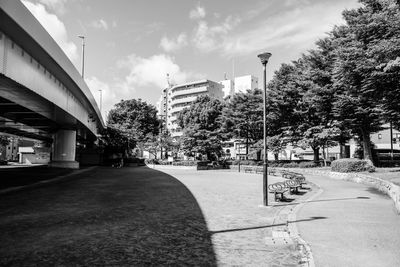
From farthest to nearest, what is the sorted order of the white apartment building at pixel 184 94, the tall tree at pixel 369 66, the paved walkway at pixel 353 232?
1. the white apartment building at pixel 184 94
2. the tall tree at pixel 369 66
3. the paved walkway at pixel 353 232

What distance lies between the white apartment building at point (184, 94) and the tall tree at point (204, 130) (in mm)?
39613

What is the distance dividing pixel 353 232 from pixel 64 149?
33.2 meters

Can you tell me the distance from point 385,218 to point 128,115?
7541 centimetres

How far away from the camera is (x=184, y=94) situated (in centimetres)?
9994

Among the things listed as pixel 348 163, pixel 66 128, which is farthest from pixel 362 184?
pixel 66 128

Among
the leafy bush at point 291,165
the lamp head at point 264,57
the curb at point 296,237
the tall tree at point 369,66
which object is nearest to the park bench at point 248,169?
the leafy bush at point 291,165

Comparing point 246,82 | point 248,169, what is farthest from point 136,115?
point 248,169

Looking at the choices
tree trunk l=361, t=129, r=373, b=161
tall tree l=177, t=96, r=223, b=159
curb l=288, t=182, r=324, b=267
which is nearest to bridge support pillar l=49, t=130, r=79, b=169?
tall tree l=177, t=96, r=223, b=159

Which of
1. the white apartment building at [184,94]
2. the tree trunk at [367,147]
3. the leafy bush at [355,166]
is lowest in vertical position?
the leafy bush at [355,166]

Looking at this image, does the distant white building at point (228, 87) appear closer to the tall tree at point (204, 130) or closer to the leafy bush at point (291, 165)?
the tall tree at point (204, 130)

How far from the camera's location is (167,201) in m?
13.2

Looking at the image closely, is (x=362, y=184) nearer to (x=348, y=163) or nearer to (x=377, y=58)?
(x=348, y=163)

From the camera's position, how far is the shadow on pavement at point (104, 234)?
19.0ft

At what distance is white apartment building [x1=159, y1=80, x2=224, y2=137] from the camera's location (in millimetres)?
95419
